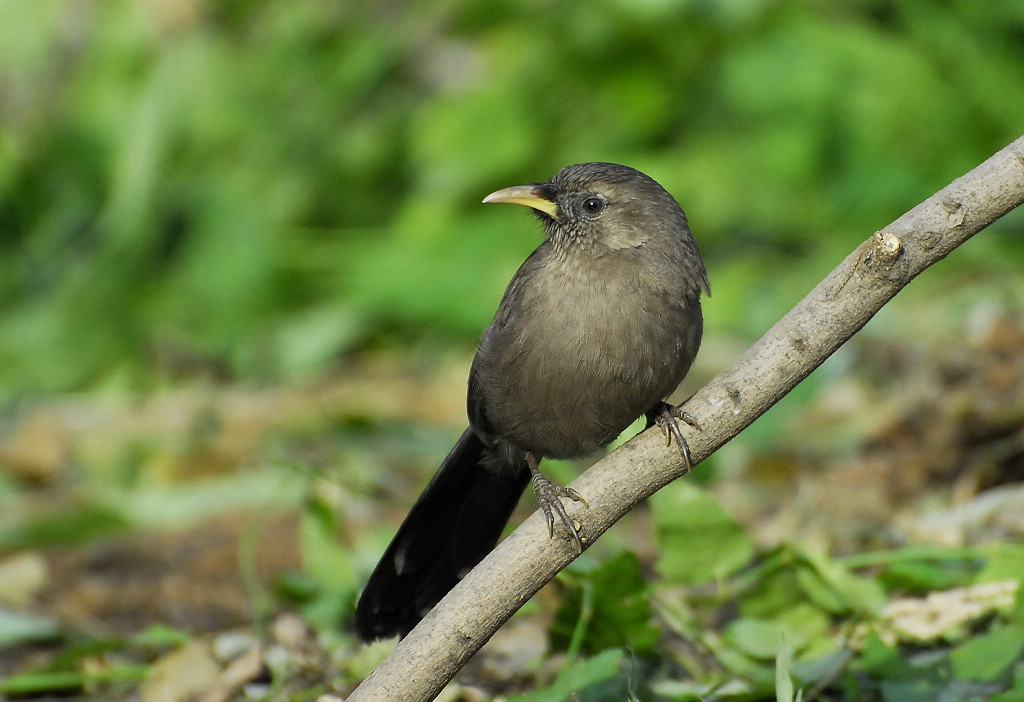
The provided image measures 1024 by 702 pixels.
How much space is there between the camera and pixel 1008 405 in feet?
14.8

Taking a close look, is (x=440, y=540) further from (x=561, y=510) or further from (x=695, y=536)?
(x=561, y=510)

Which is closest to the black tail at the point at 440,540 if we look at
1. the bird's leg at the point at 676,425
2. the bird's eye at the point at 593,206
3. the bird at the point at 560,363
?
the bird at the point at 560,363

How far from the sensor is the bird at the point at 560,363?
2.98 metres

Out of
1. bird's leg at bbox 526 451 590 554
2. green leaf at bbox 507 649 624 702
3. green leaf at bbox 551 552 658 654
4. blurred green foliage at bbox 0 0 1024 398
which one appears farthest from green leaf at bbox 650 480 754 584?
blurred green foliage at bbox 0 0 1024 398

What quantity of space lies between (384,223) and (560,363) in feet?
15.8

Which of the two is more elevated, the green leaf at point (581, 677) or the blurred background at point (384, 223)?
the blurred background at point (384, 223)

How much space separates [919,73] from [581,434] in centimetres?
453

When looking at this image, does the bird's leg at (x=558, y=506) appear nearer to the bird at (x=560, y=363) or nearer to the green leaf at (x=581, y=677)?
the bird at (x=560, y=363)

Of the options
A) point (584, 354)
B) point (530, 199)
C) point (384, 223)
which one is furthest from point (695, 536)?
point (384, 223)

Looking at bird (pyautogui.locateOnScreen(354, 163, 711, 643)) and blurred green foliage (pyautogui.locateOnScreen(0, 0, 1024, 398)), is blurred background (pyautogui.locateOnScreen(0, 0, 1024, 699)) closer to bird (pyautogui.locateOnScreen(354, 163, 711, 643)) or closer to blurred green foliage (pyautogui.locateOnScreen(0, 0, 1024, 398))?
blurred green foliage (pyautogui.locateOnScreen(0, 0, 1024, 398))

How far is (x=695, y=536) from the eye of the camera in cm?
319

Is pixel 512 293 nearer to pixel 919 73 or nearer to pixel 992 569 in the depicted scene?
pixel 992 569

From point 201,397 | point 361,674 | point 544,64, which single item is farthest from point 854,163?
point 361,674

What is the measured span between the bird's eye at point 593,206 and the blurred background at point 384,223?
1813 millimetres
